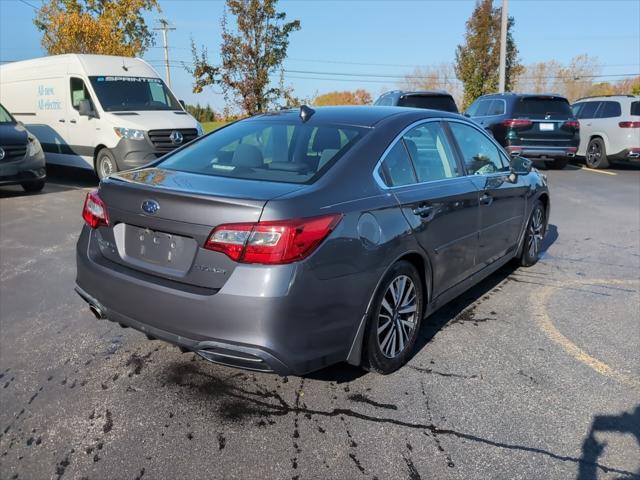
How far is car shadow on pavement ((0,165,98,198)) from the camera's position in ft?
33.6

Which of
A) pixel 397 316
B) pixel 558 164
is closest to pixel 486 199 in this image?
pixel 397 316

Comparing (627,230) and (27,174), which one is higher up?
(27,174)

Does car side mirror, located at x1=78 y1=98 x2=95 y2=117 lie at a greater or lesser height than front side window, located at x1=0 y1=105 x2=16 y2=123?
greater

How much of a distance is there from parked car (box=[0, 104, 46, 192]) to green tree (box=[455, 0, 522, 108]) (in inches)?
892

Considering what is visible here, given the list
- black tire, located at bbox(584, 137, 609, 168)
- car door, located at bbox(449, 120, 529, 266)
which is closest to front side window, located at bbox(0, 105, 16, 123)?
car door, located at bbox(449, 120, 529, 266)

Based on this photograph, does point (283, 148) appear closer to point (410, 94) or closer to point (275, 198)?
point (275, 198)

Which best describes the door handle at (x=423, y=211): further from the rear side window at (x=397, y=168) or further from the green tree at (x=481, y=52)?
the green tree at (x=481, y=52)

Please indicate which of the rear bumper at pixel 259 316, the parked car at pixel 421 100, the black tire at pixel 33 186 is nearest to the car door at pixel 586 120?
the parked car at pixel 421 100

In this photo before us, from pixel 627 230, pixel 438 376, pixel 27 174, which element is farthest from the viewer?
pixel 27 174

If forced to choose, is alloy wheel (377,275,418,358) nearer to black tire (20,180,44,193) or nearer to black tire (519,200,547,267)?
black tire (519,200,547,267)

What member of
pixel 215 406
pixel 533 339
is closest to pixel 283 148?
A: pixel 215 406

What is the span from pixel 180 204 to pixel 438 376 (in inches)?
74.1

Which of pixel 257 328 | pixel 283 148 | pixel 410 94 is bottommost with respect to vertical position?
pixel 257 328

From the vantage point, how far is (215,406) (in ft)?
9.97
